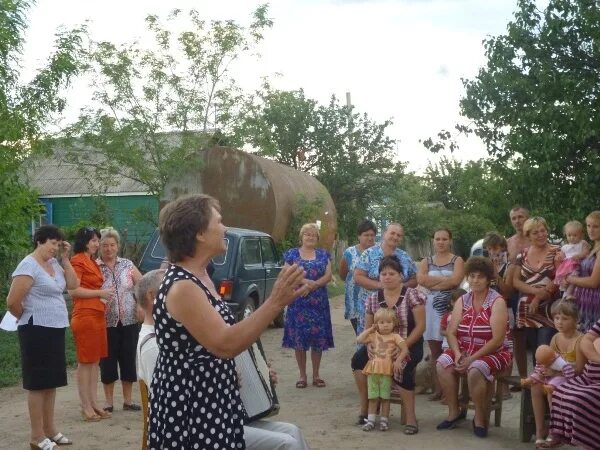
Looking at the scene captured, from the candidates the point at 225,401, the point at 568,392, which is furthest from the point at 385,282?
the point at 225,401

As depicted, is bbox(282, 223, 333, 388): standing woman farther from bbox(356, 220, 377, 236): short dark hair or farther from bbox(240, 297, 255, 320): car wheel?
bbox(240, 297, 255, 320): car wheel

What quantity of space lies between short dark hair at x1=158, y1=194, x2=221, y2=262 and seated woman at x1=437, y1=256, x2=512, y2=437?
4214 mm

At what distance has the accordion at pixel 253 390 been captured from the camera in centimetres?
413

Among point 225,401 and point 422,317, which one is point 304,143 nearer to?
point 422,317

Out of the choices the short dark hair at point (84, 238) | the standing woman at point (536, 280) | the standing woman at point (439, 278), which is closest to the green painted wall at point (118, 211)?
the short dark hair at point (84, 238)

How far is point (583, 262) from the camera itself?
788 centimetres

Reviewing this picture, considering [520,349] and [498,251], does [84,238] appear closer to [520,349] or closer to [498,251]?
[498,251]

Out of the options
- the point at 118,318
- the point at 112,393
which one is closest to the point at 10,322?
the point at 118,318

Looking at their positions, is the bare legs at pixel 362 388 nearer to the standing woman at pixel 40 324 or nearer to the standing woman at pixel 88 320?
the standing woman at pixel 88 320

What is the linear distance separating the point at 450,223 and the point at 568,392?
32.8 m

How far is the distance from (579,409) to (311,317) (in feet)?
15.2

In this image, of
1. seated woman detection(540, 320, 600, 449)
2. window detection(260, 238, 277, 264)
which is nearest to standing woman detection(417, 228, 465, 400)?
seated woman detection(540, 320, 600, 449)

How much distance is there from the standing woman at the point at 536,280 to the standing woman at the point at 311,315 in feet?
7.46

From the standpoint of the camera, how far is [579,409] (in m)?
5.82
